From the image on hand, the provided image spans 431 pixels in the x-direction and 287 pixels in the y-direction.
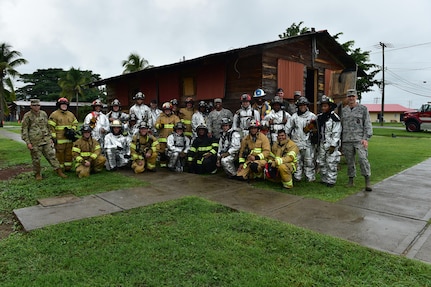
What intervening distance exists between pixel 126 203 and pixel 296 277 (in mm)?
3449

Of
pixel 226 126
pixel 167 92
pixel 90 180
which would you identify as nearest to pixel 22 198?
pixel 90 180

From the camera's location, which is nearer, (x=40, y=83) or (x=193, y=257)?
(x=193, y=257)

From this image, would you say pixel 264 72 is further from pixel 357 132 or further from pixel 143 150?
pixel 143 150

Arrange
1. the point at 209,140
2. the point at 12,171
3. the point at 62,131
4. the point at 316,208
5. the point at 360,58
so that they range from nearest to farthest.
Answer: the point at 316,208 → the point at 62,131 → the point at 209,140 → the point at 12,171 → the point at 360,58

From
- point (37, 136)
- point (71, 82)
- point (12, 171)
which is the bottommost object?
point (12, 171)

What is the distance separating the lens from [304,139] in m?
7.31

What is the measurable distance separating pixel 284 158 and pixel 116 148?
15.6ft

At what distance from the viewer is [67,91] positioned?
44.7 m

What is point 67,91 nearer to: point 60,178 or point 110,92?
point 110,92

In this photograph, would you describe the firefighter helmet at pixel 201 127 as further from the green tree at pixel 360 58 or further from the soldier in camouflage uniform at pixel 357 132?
the green tree at pixel 360 58

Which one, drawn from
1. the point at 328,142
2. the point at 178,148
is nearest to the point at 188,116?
the point at 178,148

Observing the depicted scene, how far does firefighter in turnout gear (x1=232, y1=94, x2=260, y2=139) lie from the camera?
8.05 metres

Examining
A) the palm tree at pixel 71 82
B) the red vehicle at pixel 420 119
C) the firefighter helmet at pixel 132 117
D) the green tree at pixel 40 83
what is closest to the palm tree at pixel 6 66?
the palm tree at pixel 71 82

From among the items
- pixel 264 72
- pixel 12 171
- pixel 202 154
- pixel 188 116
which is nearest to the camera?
pixel 202 154
